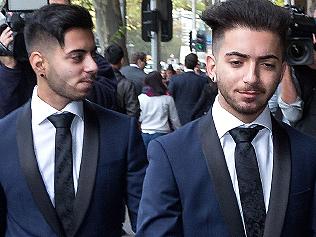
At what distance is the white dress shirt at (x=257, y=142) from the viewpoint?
8.57 ft

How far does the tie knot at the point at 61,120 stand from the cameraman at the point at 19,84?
3.05ft

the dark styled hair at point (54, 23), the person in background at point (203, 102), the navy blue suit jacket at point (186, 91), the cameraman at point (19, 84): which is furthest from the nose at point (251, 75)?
the navy blue suit jacket at point (186, 91)

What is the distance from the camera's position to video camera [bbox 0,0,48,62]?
12.5ft

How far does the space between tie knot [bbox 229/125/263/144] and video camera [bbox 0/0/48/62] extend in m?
1.51

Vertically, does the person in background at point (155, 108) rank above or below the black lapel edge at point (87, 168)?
below

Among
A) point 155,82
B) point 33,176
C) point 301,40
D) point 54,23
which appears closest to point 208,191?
point 33,176

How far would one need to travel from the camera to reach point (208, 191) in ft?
8.41

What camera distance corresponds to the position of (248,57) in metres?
2.51

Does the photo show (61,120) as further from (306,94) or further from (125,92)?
(125,92)

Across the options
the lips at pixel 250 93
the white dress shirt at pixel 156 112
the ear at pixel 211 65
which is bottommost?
the white dress shirt at pixel 156 112

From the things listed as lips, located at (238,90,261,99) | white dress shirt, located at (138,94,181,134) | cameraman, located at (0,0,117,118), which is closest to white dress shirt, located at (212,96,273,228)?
lips, located at (238,90,261,99)

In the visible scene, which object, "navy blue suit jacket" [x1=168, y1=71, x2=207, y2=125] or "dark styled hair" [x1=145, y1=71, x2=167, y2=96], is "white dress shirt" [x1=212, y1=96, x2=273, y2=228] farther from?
"navy blue suit jacket" [x1=168, y1=71, x2=207, y2=125]

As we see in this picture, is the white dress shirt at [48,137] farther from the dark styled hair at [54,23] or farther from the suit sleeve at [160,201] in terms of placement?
the suit sleeve at [160,201]

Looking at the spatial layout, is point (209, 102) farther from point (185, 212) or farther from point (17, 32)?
point (185, 212)
